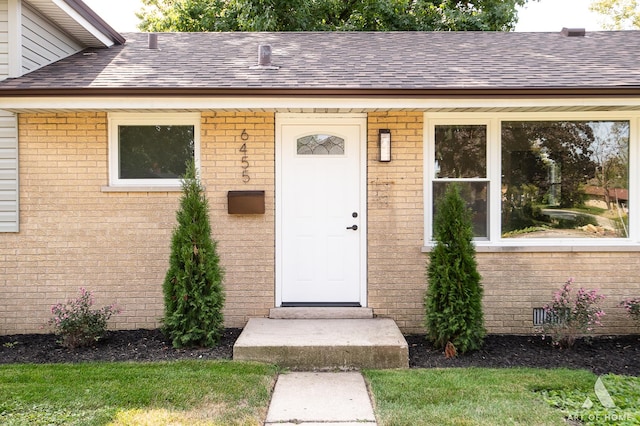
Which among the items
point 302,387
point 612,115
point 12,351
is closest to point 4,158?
point 12,351

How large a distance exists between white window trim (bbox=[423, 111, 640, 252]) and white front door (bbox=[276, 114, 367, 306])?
32.6 inches

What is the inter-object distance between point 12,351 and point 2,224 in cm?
151

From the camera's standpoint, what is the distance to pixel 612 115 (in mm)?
6039

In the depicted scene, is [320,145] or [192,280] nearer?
[192,280]

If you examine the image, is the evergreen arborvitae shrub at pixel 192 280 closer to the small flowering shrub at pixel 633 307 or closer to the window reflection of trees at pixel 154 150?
the window reflection of trees at pixel 154 150

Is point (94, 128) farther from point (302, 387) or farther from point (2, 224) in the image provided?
point (302, 387)

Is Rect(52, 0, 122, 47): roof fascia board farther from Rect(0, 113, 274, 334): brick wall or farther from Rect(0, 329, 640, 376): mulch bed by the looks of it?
Rect(0, 329, 640, 376): mulch bed

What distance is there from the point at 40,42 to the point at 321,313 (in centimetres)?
492

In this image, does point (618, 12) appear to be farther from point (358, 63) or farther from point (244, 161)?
point (244, 161)

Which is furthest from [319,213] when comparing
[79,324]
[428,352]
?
[79,324]

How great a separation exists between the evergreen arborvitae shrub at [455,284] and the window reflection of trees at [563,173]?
118 cm

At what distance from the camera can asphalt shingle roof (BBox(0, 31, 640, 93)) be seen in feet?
18.6

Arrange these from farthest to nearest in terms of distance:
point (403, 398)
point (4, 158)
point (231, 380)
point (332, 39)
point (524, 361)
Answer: point (332, 39) < point (4, 158) < point (524, 361) < point (231, 380) < point (403, 398)

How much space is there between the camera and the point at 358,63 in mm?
6691
